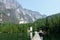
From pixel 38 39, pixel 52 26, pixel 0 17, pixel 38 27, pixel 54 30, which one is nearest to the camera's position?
pixel 38 39

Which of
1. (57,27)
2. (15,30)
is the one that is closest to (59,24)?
(57,27)

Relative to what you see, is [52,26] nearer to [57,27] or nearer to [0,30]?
[57,27]

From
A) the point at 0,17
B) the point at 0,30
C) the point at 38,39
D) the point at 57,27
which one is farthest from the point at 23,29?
the point at 38,39

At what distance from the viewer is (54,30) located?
264ft

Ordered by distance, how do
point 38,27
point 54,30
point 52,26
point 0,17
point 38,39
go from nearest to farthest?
point 38,39 < point 54,30 < point 52,26 < point 38,27 < point 0,17

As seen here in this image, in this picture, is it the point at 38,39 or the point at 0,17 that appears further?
the point at 0,17

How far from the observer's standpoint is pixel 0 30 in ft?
324

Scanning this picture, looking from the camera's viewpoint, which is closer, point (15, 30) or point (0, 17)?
point (15, 30)

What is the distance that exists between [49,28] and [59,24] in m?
5.11

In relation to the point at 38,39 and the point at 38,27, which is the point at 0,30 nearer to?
the point at 38,27

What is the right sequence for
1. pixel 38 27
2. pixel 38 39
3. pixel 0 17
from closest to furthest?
pixel 38 39
pixel 38 27
pixel 0 17

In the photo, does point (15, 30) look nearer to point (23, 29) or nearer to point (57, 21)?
point (23, 29)

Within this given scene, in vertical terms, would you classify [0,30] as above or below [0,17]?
below

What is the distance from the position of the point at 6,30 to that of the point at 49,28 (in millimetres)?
22804
